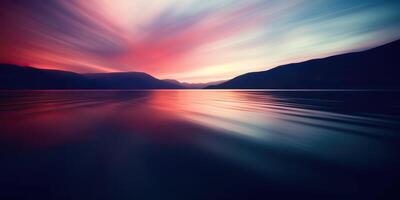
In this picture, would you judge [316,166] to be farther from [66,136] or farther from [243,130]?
[66,136]

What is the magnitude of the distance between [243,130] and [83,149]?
5.99 m

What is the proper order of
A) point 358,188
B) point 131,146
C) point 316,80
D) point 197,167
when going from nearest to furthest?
point 358,188
point 197,167
point 131,146
point 316,80

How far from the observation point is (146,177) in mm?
3584

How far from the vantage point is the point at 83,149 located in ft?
17.1

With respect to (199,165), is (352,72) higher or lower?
higher

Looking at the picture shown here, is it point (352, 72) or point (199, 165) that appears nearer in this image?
point (199, 165)

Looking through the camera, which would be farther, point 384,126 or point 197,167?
point 384,126

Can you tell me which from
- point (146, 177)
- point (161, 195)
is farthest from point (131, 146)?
point (161, 195)

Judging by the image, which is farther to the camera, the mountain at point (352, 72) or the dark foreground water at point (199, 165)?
the mountain at point (352, 72)

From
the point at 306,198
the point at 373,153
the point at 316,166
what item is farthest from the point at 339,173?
the point at 373,153

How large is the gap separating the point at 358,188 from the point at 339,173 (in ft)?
2.00

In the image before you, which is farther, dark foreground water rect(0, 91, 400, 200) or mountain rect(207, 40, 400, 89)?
mountain rect(207, 40, 400, 89)

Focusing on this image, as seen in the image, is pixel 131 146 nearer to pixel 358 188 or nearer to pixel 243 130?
pixel 243 130

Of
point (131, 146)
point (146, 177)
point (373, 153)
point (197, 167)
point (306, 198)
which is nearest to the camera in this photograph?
point (306, 198)
